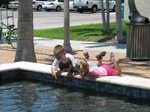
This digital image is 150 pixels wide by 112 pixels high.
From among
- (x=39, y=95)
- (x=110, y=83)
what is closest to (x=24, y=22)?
(x=39, y=95)

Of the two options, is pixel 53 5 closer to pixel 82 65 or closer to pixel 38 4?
pixel 38 4

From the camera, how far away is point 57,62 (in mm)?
8562

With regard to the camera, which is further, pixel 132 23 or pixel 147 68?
pixel 132 23

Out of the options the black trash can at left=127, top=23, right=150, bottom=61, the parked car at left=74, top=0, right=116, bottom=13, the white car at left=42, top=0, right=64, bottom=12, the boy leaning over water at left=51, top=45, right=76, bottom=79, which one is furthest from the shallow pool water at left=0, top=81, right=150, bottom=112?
the white car at left=42, top=0, right=64, bottom=12

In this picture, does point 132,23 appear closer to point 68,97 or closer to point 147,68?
point 147,68

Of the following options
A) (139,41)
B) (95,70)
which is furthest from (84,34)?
(95,70)

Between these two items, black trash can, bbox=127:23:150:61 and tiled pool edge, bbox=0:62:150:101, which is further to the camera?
black trash can, bbox=127:23:150:61

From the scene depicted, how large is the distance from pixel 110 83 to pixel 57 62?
1.27 m

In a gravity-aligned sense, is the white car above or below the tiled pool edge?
above

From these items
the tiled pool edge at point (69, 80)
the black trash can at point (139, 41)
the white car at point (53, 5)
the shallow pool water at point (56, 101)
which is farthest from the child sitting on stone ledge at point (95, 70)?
the white car at point (53, 5)

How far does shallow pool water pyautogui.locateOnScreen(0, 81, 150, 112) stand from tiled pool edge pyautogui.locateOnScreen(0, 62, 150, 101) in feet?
0.46

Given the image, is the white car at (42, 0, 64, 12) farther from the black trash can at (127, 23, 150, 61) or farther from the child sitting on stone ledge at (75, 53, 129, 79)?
the child sitting on stone ledge at (75, 53, 129, 79)

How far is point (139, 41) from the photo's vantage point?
38.0 ft

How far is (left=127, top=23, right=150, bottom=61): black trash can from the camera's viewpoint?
454 inches
